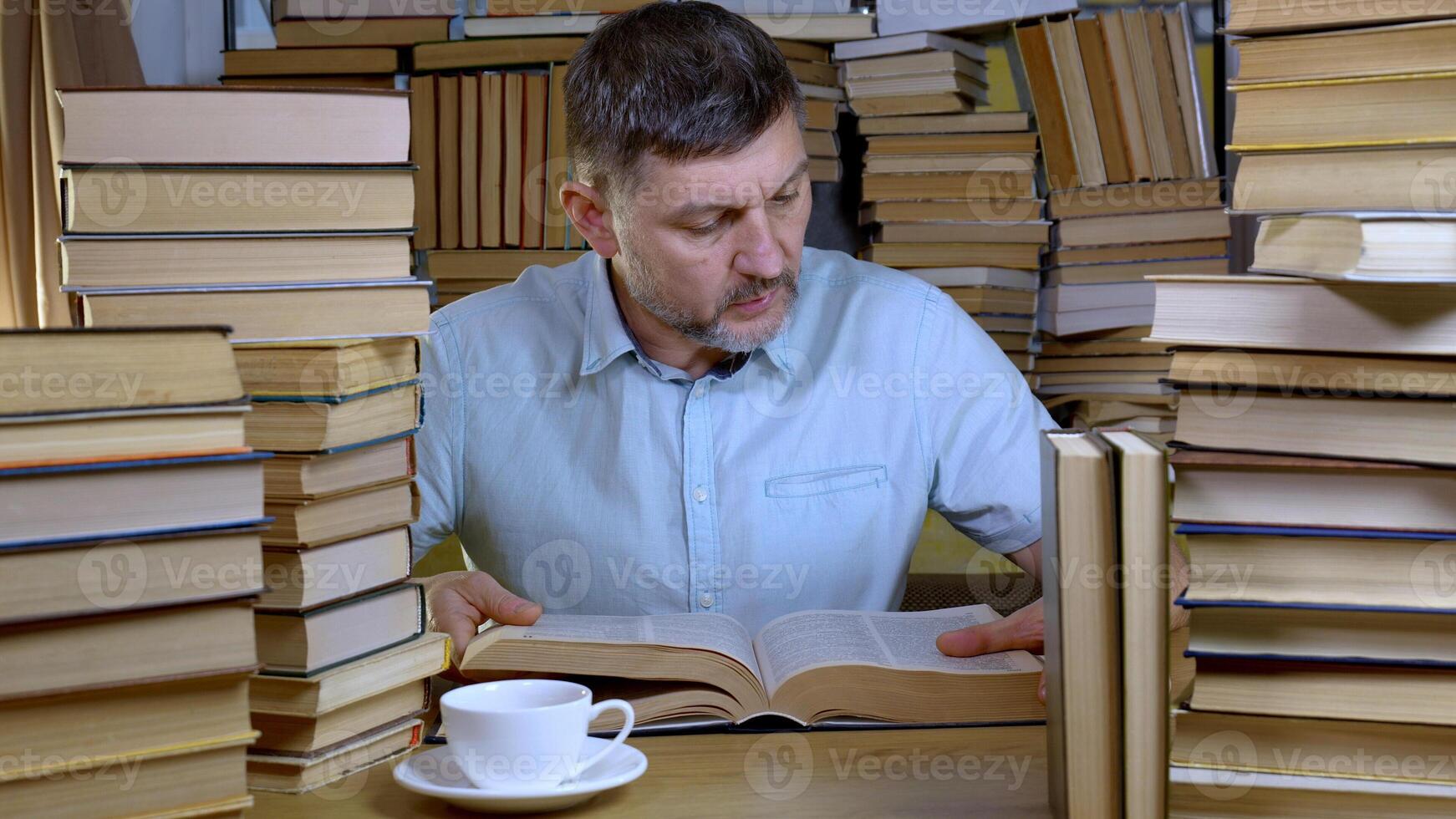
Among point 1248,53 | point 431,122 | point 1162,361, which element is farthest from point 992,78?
point 1248,53

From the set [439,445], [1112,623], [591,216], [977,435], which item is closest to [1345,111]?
[1112,623]

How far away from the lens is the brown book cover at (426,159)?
2.76 metres

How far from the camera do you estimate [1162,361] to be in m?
2.86

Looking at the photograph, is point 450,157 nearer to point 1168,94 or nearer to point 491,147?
point 491,147

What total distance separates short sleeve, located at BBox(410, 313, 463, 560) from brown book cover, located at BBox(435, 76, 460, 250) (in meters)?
1.08

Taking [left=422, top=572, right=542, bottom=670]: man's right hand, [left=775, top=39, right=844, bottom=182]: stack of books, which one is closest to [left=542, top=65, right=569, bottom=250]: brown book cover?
[left=775, top=39, right=844, bottom=182]: stack of books

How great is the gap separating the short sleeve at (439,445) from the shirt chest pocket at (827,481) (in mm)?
415

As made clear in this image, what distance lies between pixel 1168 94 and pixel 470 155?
149cm

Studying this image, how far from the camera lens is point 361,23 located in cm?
279

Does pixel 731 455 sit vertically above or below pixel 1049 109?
below

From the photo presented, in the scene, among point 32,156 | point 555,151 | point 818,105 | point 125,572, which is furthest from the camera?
point 818,105

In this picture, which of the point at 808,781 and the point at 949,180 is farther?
the point at 949,180

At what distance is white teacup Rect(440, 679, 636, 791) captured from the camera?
79cm

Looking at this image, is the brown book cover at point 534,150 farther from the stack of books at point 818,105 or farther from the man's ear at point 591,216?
the man's ear at point 591,216
